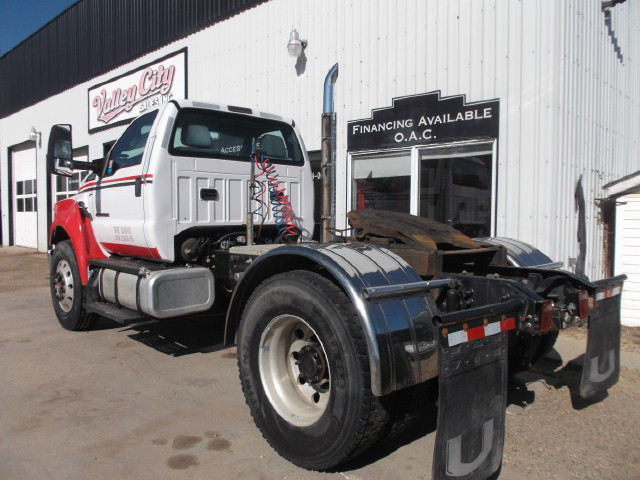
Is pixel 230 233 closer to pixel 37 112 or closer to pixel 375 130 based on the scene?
pixel 375 130

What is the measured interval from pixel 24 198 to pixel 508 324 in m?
20.7

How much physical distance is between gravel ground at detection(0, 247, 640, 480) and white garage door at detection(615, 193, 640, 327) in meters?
1.33

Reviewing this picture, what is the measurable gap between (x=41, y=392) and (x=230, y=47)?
7960mm

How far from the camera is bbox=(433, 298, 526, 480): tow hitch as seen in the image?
2.32m

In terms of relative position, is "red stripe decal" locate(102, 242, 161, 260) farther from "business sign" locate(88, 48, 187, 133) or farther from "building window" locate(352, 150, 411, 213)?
"business sign" locate(88, 48, 187, 133)

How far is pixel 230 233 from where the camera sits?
16.6 ft

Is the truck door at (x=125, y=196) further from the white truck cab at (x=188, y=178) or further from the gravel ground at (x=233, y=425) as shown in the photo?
the gravel ground at (x=233, y=425)

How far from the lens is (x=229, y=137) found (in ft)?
17.2

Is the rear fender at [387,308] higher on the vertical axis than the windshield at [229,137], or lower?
lower

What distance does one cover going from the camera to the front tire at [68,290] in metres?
5.81

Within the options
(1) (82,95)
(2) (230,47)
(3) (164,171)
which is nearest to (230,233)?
(3) (164,171)

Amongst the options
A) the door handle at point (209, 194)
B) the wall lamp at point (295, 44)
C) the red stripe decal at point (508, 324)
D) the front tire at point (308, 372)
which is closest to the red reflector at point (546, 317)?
the red stripe decal at point (508, 324)

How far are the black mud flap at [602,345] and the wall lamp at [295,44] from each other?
680 centimetres

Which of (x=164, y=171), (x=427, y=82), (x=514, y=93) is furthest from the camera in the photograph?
(x=427, y=82)
